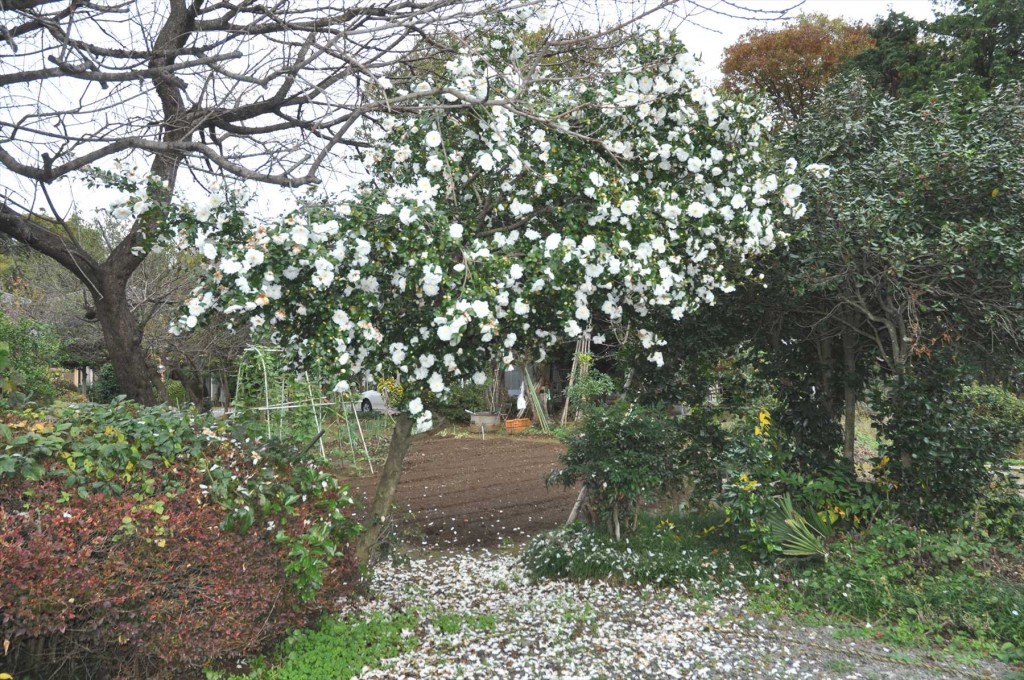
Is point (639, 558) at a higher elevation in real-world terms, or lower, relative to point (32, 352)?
lower

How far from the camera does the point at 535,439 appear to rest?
12742 millimetres

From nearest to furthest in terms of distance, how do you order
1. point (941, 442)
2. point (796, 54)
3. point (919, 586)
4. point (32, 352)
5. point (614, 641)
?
1. point (614, 641)
2. point (919, 586)
3. point (941, 442)
4. point (32, 352)
5. point (796, 54)

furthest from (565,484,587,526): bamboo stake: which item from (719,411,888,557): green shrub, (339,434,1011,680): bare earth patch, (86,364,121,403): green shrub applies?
(86,364,121,403): green shrub

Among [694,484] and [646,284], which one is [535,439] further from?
[646,284]

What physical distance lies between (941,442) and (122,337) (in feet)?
18.6

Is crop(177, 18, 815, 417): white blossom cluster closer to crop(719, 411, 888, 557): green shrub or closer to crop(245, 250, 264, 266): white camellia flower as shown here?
crop(245, 250, 264, 266): white camellia flower

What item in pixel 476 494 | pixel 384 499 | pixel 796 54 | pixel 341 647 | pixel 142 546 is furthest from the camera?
pixel 796 54

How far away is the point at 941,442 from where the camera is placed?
477 cm

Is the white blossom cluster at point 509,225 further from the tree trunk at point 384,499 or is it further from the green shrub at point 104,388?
the green shrub at point 104,388

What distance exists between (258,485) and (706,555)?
3.10 metres

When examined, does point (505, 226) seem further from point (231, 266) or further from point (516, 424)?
point (516, 424)

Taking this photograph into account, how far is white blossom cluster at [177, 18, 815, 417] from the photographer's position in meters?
3.51

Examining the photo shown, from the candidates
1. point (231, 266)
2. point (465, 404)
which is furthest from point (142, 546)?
point (465, 404)

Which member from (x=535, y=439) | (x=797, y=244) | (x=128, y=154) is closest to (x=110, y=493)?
(x=128, y=154)
